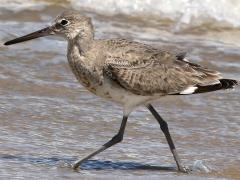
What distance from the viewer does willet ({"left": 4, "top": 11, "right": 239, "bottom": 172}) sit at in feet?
24.2

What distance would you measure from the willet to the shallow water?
253 millimetres

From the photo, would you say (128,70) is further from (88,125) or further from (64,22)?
(88,125)

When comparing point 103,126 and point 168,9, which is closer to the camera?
point 103,126

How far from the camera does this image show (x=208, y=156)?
25.8ft

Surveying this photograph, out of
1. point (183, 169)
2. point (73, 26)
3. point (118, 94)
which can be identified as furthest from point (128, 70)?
point (183, 169)

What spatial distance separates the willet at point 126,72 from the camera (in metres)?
7.37

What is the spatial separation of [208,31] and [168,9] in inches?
37.3

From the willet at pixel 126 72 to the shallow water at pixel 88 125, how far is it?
253 millimetres

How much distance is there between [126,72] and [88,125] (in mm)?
1221

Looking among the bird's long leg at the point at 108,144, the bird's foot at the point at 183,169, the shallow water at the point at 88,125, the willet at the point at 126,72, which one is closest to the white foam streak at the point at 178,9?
the shallow water at the point at 88,125

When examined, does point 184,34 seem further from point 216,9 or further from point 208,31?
point 216,9

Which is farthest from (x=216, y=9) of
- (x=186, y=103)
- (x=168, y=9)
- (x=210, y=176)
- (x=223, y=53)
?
(x=210, y=176)

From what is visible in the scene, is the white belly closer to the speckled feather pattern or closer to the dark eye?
the speckled feather pattern

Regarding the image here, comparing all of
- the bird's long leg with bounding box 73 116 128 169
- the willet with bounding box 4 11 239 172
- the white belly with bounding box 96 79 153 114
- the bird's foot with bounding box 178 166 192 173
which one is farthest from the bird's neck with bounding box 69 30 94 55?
the bird's foot with bounding box 178 166 192 173
